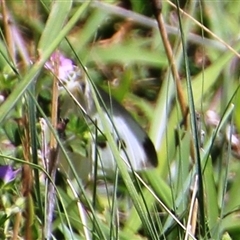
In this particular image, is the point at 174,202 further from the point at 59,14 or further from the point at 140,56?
the point at 140,56

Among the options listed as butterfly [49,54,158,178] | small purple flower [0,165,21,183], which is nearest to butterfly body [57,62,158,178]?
butterfly [49,54,158,178]

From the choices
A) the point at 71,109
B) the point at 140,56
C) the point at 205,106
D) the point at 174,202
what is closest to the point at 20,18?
the point at 140,56

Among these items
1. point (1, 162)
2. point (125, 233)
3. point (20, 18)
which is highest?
point (20, 18)

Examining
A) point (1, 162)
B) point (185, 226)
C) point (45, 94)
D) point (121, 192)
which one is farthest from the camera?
point (45, 94)

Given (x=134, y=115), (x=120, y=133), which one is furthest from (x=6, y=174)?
(x=134, y=115)

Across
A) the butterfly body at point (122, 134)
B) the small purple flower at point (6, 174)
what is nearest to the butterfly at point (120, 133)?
the butterfly body at point (122, 134)

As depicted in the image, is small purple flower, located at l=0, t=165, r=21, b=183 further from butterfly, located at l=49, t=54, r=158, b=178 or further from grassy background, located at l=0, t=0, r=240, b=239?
butterfly, located at l=49, t=54, r=158, b=178

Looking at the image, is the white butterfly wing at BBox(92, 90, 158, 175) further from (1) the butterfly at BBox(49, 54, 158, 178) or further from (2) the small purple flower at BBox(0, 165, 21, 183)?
(2) the small purple flower at BBox(0, 165, 21, 183)

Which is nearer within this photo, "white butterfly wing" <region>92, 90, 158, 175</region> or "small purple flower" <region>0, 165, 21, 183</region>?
"small purple flower" <region>0, 165, 21, 183</region>
